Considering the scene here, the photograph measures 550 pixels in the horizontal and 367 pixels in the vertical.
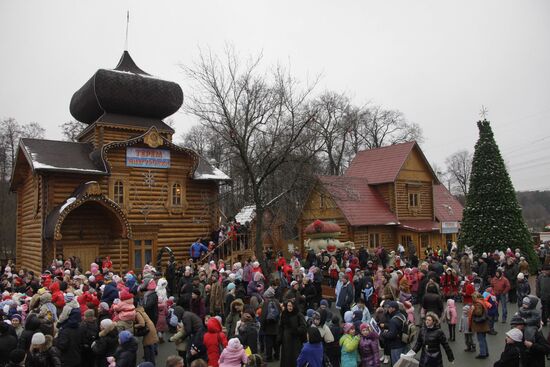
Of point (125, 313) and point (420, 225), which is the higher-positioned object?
point (420, 225)

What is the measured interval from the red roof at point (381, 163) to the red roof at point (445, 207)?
5499mm

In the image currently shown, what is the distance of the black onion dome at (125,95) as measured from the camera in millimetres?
23422

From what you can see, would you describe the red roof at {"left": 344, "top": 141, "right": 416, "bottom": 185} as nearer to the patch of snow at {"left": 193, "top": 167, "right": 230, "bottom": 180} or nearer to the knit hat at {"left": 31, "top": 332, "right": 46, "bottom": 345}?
the patch of snow at {"left": 193, "top": 167, "right": 230, "bottom": 180}

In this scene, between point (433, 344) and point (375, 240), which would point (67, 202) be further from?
point (375, 240)

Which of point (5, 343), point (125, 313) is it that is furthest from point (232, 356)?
point (5, 343)

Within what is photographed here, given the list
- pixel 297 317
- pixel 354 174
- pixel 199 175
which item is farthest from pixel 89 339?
pixel 354 174

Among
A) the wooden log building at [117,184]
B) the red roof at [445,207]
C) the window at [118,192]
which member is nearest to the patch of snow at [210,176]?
the wooden log building at [117,184]

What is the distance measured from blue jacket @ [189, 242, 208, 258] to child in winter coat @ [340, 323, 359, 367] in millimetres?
14328

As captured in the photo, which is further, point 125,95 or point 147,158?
point 125,95

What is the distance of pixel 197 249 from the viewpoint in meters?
22.4

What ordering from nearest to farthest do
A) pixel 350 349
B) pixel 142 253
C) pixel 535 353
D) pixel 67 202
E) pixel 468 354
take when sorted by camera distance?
1. pixel 535 353
2. pixel 350 349
3. pixel 468 354
4. pixel 67 202
5. pixel 142 253

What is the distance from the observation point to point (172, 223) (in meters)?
23.8

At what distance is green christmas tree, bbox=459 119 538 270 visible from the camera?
23969 millimetres

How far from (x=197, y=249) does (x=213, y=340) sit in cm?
1408
